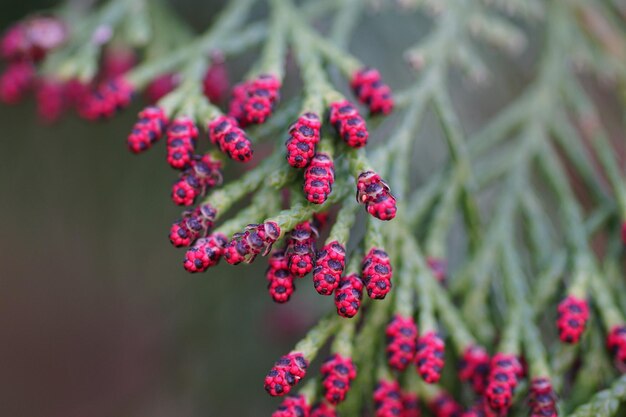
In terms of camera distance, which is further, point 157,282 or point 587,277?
point 157,282

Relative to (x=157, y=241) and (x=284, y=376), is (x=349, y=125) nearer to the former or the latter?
(x=284, y=376)

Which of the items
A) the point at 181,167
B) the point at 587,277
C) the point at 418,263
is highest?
the point at 181,167

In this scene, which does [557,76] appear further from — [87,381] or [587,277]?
[87,381]

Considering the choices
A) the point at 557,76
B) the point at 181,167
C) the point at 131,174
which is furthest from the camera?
the point at 131,174

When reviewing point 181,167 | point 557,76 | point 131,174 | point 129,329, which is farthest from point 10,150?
point 557,76

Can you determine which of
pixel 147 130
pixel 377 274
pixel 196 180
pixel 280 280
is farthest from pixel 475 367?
pixel 147 130

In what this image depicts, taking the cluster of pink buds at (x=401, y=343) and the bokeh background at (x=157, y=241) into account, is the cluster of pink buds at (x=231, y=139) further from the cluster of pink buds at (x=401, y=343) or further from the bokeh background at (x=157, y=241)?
the bokeh background at (x=157, y=241)
